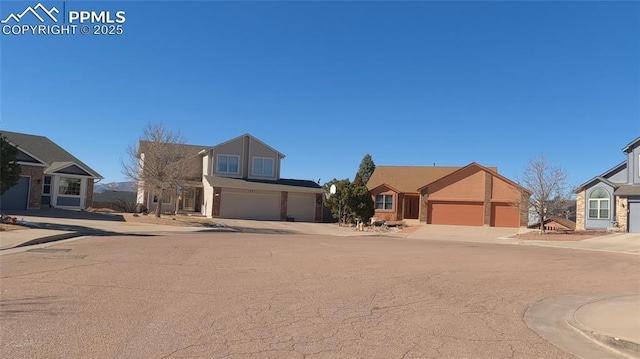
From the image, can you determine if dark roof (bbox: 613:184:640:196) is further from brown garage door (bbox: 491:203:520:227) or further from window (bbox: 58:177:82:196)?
window (bbox: 58:177:82:196)

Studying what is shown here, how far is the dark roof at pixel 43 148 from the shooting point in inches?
1525

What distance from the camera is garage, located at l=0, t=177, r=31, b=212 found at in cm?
3281

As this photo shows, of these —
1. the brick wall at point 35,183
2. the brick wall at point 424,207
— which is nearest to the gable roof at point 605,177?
the brick wall at point 424,207

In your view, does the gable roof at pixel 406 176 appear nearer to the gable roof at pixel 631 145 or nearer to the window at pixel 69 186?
the gable roof at pixel 631 145

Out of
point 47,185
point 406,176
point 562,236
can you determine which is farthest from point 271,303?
point 406,176

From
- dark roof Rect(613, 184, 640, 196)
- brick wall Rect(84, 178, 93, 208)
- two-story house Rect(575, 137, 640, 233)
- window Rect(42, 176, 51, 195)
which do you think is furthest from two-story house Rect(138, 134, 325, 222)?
dark roof Rect(613, 184, 640, 196)

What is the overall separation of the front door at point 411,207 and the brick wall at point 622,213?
58.4ft

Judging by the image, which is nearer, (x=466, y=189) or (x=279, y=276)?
(x=279, y=276)

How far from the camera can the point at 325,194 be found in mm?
43875

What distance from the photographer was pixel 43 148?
40.5 m

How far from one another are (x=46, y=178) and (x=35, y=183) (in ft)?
6.75

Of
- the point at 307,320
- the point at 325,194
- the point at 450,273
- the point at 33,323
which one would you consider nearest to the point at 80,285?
the point at 33,323

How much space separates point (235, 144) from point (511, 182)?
76.4ft

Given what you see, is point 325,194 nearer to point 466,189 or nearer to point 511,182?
point 466,189
